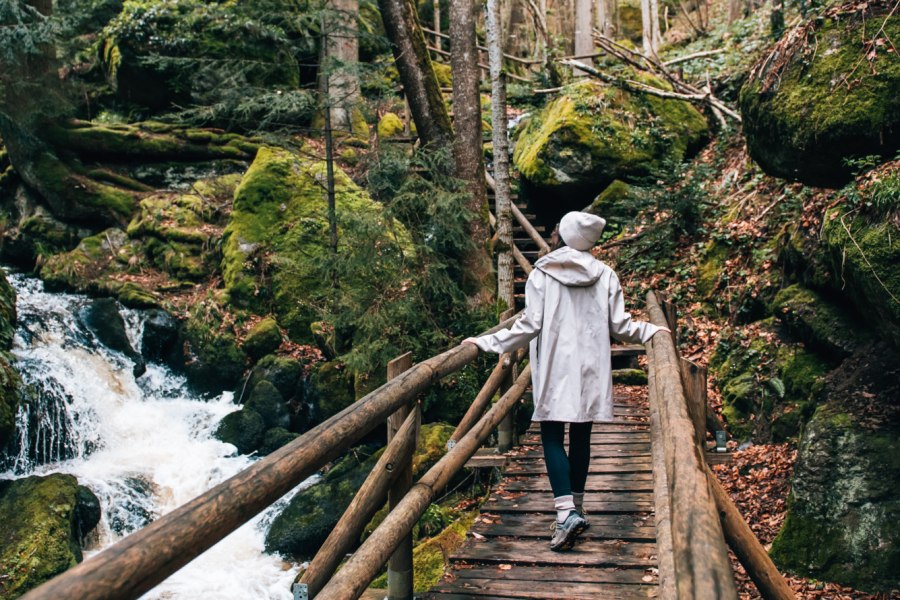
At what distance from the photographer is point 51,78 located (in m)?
15.7

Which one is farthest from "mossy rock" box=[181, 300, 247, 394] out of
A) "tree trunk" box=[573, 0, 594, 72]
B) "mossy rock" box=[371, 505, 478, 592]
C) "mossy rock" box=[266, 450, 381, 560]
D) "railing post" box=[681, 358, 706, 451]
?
"tree trunk" box=[573, 0, 594, 72]

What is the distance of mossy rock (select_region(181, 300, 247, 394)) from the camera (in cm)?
1196

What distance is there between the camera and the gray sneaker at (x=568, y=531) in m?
4.42

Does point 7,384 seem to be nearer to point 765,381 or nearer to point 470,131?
point 470,131

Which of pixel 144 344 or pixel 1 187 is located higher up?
pixel 1 187

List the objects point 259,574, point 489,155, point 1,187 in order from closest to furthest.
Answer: point 259,574 → point 1,187 → point 489,155

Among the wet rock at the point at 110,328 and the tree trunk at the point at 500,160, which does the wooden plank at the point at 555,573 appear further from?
the wet rock at the point at 110,328

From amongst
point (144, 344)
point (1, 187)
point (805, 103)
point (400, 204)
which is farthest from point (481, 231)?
point (1, 187)

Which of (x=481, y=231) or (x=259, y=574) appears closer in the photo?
(x=259, y=574)

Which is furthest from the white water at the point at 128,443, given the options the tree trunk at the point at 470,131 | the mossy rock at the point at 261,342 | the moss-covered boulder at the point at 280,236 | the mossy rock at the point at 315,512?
the tree trunk at the point at 470,131

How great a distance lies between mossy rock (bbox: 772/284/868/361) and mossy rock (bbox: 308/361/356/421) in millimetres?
5987

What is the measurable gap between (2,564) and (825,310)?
8.69m

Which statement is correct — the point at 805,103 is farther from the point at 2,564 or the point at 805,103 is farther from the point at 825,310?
the point at 2,564

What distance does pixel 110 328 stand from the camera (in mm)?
12211
